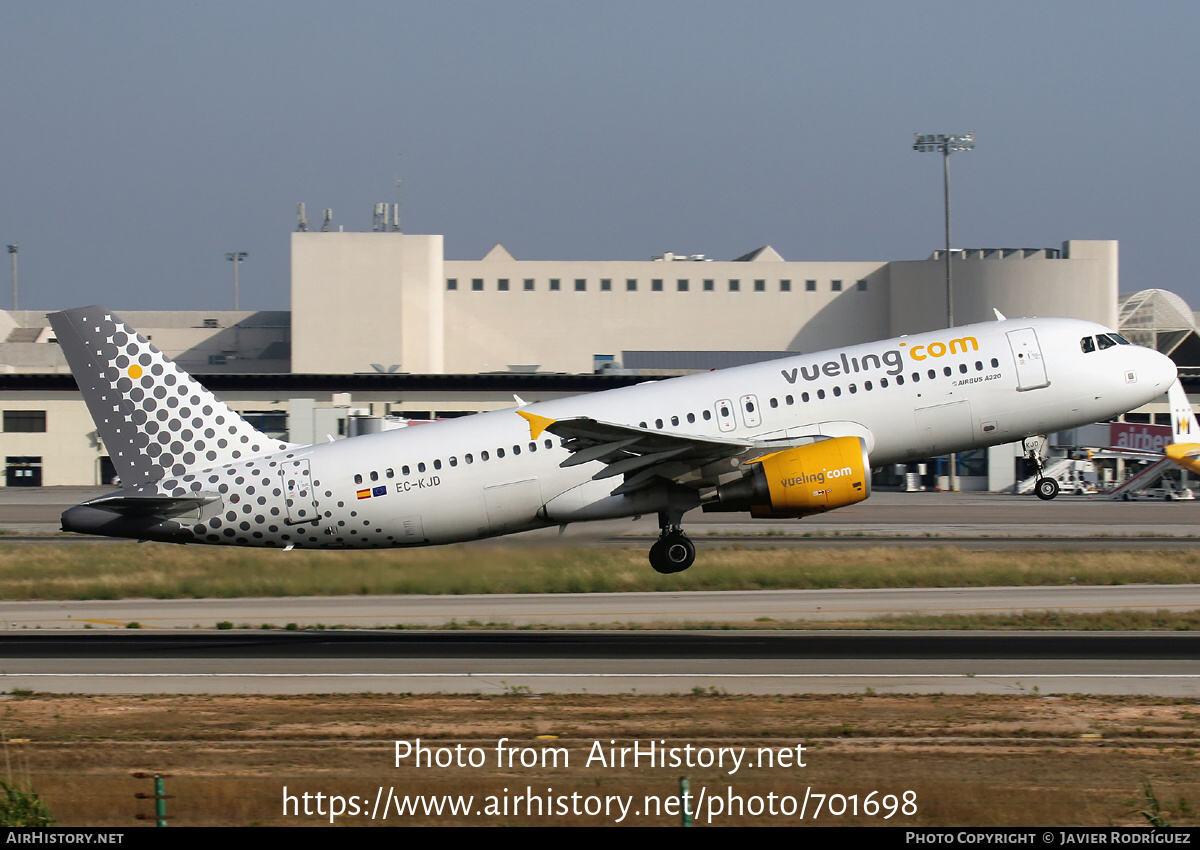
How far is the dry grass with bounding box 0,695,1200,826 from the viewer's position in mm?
13859

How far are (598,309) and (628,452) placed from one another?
75.1m

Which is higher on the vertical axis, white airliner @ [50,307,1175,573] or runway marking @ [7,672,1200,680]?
white airliner @ [50,307,1175,573]

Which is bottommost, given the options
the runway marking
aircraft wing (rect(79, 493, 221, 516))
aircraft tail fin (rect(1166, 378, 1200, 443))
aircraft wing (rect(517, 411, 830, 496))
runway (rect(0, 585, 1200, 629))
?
the runway marking

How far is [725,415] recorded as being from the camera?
2762 centimetres

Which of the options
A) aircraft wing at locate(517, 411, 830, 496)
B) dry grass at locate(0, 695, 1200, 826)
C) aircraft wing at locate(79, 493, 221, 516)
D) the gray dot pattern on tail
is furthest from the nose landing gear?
aircraft wing at locate(79, 493, 221, 516)

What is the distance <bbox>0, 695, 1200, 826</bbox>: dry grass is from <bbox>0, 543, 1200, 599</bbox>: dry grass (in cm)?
1008

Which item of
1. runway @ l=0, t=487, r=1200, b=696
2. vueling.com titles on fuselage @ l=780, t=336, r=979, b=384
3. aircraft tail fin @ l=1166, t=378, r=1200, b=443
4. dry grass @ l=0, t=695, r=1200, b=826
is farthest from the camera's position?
aircraft tail fin @ l=1166, t=378, r=1200, b=443

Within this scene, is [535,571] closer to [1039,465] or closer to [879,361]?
[879,361]

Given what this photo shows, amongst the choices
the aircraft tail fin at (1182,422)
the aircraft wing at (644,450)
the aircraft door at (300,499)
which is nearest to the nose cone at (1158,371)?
the aircraft wing at (644,450)

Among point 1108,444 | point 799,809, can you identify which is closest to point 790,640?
point 799,809

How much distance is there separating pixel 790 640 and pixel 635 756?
1161cm

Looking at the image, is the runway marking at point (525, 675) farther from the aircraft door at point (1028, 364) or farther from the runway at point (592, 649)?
the aircraft door at point (1028, 364)

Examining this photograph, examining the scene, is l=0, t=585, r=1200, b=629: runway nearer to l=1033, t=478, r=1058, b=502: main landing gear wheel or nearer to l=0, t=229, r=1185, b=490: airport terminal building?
l=1033, t=478, r=1058, b=502: main landing gear wheel

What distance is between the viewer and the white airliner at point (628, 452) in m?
27.4
